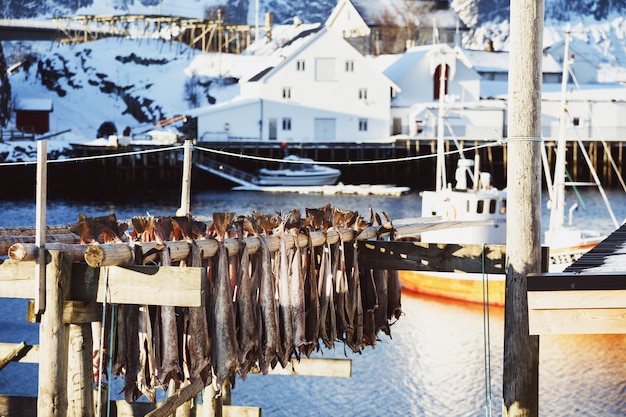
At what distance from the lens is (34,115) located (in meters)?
84.3

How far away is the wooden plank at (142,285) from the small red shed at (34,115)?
256 ft

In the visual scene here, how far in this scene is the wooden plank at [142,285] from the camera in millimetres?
7430

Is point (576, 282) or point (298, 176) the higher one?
point (298, 176)

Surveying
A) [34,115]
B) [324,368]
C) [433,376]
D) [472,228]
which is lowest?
[433,376]

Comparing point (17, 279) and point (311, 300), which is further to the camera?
point (311, 300)

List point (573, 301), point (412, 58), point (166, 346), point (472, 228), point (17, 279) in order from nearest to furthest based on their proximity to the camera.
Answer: point (573, 301) < point (17, 279) < point (166, 346) < point (472, 228) < point (412, 58)

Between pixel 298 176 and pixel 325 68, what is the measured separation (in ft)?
36.8

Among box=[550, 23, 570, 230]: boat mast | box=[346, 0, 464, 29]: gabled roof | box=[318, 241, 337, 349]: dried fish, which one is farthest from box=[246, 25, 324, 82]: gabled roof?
box=[318, 241, 337, 349]: dried fish

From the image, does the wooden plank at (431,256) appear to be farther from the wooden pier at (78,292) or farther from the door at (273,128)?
the door at (273,128)

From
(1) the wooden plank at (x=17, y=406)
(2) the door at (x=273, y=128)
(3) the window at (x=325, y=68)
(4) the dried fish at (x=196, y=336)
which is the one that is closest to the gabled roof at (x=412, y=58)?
(3) the window at (x=325, y=68)

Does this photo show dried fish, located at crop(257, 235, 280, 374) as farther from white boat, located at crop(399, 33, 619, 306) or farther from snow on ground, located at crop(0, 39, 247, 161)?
snow on ground, located at crop(0, 39, 247, 161)

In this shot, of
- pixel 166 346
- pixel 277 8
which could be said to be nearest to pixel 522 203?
pixel 166 346

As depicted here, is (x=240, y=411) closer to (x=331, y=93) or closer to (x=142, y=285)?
(x=142, y=285)

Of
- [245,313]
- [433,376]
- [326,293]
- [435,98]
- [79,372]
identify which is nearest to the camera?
[79,372]
